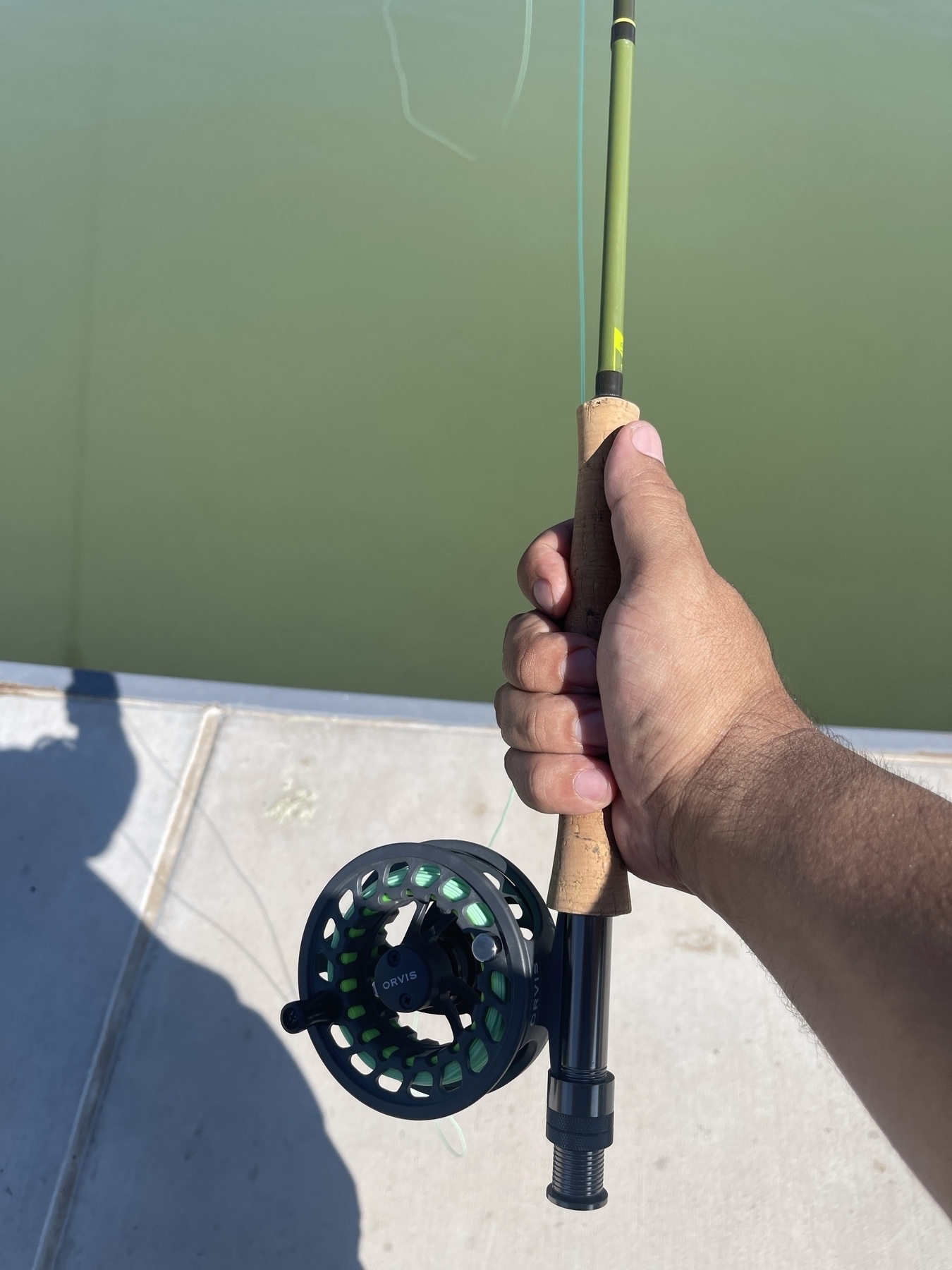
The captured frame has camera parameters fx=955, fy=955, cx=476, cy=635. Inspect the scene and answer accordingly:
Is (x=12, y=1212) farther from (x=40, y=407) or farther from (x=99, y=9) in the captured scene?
(x=99, y=9)

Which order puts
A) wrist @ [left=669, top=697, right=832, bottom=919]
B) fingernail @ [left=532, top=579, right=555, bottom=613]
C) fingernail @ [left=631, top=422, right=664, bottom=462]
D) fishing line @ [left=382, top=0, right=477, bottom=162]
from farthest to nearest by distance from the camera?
1. fishing line @ [left=382, top=0, right=477, bottom=162]
2. fingernail @ [left=532, top=579, right=555, bottom=613]
3. fingernail @ [left=631, top=422, right=664, bottom=462]
4. wrist @ [left=669, top=697, right=832, bottom=919]

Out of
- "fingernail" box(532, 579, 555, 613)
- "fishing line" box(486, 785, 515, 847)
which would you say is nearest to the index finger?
"fingernail" box(532, 579, 555, 613)

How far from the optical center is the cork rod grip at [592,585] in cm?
114

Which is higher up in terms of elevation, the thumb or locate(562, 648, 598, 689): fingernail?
the thumb

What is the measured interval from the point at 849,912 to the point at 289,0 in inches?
218

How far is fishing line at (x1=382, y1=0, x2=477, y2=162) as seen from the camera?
4.43 meters

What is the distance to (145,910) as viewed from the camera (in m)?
1.86

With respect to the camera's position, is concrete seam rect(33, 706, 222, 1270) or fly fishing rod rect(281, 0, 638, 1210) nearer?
fly fishing rod rect(281, 0, 638, 1210)

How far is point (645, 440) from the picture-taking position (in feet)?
4.18

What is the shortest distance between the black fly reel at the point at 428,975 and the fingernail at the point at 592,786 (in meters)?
0.14

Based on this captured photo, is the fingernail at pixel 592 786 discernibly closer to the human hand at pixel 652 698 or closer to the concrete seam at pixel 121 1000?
the human hand at pixel 652 698

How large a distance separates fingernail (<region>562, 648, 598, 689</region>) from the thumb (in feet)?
0.41

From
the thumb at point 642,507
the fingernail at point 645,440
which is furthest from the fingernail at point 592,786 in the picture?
the fingernail at point 645,440

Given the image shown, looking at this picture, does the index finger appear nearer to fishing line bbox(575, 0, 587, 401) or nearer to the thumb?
the thumb
